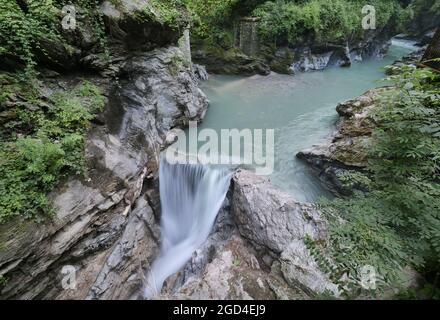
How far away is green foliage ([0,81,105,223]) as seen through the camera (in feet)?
12.3

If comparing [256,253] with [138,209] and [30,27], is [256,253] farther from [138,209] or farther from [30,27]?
[30,27]

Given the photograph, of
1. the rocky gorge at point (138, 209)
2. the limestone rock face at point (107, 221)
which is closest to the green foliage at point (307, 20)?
the rocky gorge at point (138, 209)

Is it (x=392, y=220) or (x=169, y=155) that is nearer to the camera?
(x=392, y=220)

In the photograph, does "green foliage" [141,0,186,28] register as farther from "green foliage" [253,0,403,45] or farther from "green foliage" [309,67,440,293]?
"green foliage" [253,0,403,45]

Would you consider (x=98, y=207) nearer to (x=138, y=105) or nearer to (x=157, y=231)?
(x=157, y=231)

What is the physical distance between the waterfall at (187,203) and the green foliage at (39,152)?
76.8 inches

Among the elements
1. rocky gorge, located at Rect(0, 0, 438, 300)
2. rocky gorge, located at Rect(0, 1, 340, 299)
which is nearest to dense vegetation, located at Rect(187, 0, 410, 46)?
rocky gorge, located at Rect(0, 0, 438, 300)

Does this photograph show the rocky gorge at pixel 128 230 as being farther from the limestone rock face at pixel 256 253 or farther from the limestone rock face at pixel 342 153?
the limestone rock face at pixel 342 153

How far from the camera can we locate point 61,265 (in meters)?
4.04

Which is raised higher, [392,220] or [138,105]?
[138,105]

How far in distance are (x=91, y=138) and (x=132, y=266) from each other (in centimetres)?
241

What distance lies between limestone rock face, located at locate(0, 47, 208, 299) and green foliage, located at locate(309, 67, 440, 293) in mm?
3329
